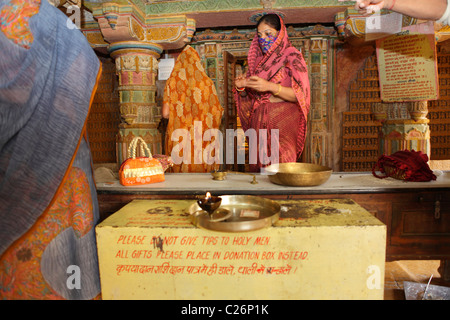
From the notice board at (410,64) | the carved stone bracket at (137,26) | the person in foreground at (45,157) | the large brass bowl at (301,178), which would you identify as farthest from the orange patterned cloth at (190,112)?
the notice board at (410,64)

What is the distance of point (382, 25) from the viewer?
4664mm

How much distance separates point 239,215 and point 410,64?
4.78 meters

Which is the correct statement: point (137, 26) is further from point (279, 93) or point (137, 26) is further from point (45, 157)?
point (45, 157)

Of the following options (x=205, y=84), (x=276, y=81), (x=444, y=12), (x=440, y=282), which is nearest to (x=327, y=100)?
(x=205, y=84)

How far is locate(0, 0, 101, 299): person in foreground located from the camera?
43.1 inches

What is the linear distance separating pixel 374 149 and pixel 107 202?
525cm

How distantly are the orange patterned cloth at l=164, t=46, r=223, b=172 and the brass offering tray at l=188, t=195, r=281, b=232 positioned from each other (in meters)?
2.57

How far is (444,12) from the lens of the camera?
1440 mm

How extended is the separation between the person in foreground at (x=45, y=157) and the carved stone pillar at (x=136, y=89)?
3853mm

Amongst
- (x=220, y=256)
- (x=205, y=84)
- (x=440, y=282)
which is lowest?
(x=440, y=282)

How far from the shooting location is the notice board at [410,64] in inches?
179

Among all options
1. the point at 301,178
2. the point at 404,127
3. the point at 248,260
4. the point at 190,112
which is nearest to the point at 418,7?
the point at 301,178

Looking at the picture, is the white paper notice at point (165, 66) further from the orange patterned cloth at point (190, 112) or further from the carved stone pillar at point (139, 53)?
the orange patterned cloth at point (190, 112)

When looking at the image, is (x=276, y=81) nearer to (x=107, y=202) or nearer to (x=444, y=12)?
(x=444, y=12)
